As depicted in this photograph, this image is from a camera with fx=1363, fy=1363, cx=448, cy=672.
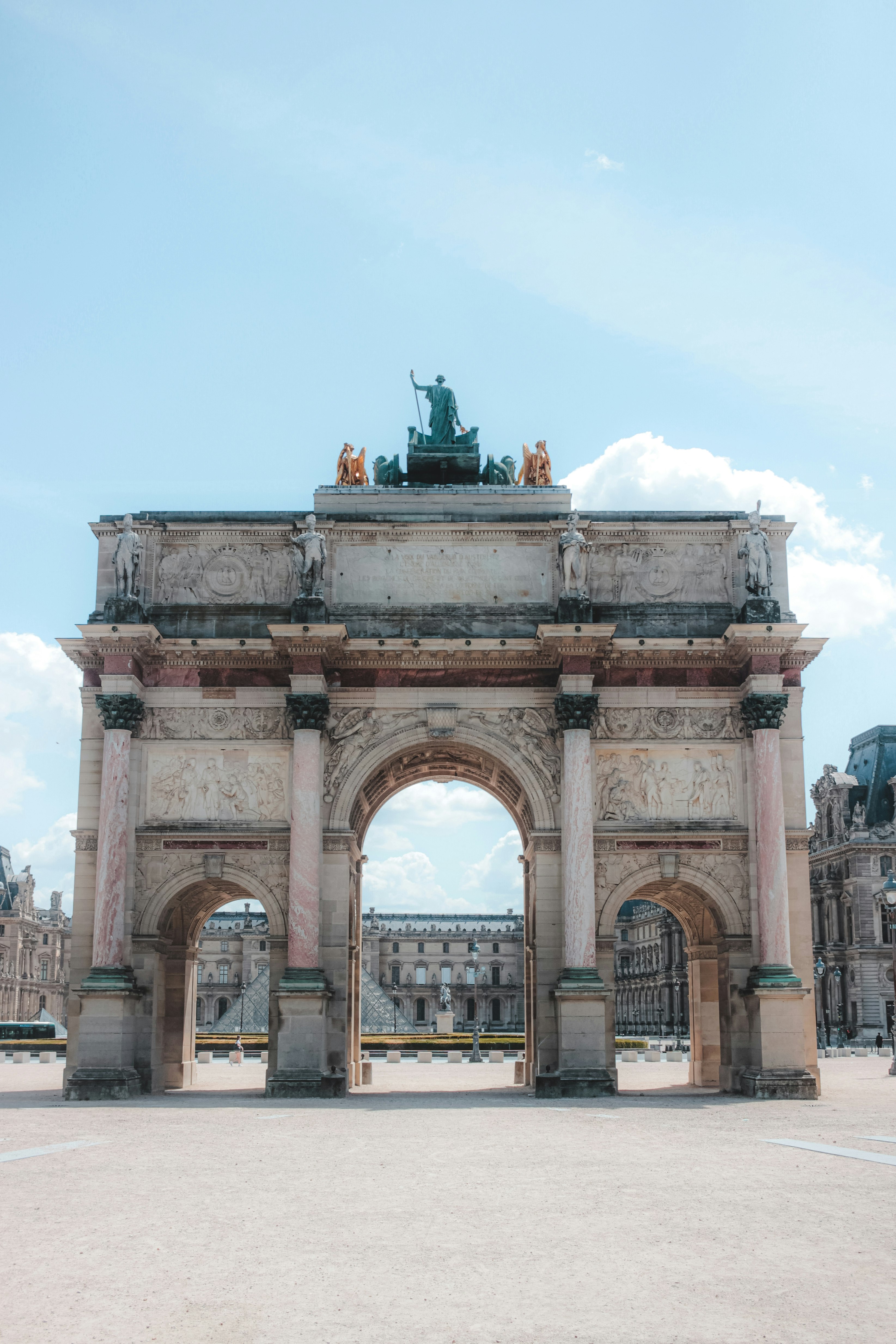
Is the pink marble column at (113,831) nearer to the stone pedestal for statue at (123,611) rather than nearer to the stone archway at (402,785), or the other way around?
the stone pedestal for statue at (123,611)

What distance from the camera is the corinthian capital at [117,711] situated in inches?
1320

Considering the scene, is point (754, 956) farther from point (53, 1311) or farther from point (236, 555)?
point (53, 1311)

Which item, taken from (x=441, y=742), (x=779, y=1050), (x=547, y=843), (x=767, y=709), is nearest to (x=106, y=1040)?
(x=441, y=742)

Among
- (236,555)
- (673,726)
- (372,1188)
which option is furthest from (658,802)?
(372,1188)

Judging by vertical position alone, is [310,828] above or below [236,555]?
below

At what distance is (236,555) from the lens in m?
35.8

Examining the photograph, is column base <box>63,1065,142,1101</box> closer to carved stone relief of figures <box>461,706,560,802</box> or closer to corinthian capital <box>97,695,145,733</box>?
corinthian capital <box>97,695,145,733</box>

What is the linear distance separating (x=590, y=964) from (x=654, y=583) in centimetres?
1003

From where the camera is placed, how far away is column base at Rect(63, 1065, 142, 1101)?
102 feet

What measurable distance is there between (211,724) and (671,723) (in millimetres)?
11718

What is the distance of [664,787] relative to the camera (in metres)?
34.4

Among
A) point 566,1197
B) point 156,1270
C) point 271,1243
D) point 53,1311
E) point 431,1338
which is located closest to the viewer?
point 431,1338

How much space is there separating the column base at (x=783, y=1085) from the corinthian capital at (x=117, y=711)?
1717cm

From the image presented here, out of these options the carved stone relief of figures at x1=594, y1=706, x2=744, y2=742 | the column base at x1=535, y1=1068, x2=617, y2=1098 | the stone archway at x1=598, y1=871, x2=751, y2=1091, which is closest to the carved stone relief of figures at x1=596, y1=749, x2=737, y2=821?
the carved stone relief of figures at x1=594, y1=706, x2=744, y2=742
